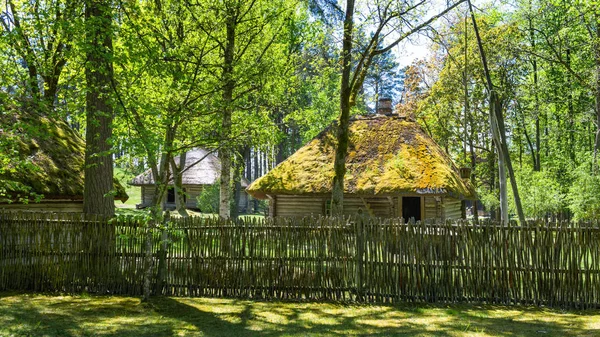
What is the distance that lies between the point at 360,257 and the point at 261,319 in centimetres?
208

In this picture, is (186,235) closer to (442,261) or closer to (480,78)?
(442,261)

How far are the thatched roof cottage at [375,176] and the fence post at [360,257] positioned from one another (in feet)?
25.1

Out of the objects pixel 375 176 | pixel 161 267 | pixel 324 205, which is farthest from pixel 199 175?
pixel 161 267

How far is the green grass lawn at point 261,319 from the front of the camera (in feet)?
21.1

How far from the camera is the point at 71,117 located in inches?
367

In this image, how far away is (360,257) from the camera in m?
8.24

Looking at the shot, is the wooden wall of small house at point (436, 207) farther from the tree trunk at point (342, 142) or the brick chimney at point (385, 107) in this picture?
the tree trunk at point (342, 142)

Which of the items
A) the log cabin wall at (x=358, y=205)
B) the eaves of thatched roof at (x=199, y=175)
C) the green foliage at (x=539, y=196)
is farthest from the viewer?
the eaves of thatched roof at (x=199, y=175)

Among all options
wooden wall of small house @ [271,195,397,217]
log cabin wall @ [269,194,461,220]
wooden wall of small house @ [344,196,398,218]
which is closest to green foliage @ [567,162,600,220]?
log cabin wall @ [269,194,461,220]

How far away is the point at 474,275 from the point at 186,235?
16.4ft

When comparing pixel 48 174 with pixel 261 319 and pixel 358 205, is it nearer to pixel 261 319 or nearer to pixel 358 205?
pixel 261 319

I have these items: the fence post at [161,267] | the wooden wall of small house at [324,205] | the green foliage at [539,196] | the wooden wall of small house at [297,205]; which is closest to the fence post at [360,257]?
the fence post at [161,267]

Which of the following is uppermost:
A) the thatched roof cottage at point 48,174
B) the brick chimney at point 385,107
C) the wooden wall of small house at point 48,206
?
the brick chimney at point 385,107

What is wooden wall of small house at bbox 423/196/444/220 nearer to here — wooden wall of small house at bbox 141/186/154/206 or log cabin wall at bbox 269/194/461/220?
log cabin wall at bbox 269/194/461/220
